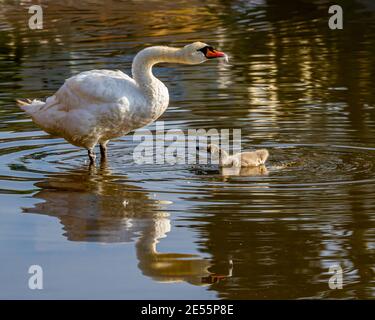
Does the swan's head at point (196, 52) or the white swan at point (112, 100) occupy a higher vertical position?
the swan's head at point (196, 52)

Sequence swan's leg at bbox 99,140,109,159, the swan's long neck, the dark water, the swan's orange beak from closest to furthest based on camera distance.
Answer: the dark water < the swan's orange beak < the swan's long neck < swan's leg at bbox 99,140,109,159

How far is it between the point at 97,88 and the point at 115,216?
7.04 feet

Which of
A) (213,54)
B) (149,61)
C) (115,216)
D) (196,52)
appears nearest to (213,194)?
(115,216)

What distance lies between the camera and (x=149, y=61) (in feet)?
38.6

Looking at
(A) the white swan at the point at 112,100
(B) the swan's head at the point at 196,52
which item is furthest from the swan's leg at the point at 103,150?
(B) the swan's head at the point at 196,52

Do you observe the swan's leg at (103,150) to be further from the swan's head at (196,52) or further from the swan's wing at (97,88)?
the swan's head at (196,52)

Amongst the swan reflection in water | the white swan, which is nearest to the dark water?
the swan reflection in water

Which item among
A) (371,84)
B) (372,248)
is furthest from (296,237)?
(371,84)

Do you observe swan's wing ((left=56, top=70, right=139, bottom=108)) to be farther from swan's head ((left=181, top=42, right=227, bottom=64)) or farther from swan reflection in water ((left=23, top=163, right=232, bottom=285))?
swan reflection in water ((left=23, top=163, right=232, bottom=285))

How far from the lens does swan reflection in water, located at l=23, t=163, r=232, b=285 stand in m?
7.98

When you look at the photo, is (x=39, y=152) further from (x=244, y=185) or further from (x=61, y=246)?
(x=61, y=246)

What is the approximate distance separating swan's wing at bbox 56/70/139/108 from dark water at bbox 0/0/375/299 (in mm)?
740

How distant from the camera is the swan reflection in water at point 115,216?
26.2 feet

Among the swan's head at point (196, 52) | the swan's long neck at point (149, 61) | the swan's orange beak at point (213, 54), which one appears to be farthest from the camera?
the swan's long neck at point (149, 61)
